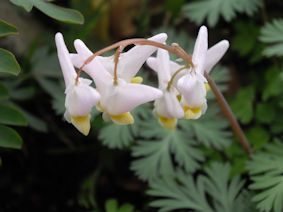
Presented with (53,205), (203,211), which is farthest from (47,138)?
(203,211)

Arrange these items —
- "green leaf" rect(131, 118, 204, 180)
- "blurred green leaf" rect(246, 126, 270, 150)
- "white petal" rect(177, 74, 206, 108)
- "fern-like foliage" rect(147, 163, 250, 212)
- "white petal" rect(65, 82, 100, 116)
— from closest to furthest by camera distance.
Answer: "white petal" rect(65, 82, 100, 116) < "white petal" rect(177, 74, 206, 108) < "fern-like foliage" rect(147, 163, 250, 212) < "green leaf" rect(131, 118, 204, 180) < "blurred green leaf" rect(246, 126, 270, 150)

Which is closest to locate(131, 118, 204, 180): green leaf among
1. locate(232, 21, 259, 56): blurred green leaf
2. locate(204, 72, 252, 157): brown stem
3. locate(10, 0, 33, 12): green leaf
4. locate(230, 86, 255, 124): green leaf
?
locate(204, 72, 252, 157): brown stem

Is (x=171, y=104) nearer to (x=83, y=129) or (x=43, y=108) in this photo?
(x=83, y=129)

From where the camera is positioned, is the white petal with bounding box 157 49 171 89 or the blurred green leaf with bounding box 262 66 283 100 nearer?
the white petal with bounding box 157 49 171 89

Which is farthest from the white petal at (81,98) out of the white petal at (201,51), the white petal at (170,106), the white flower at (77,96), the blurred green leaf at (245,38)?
the blurred green leaf at (245,38)

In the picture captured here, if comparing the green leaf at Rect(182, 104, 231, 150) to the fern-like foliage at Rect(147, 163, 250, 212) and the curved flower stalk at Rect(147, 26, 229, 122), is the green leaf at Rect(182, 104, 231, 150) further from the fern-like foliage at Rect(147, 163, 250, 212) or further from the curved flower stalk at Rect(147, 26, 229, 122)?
the curved flower stalk at Rect(147, 26, 229, 122)

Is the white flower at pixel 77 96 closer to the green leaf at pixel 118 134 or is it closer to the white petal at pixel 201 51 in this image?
the white petal at pixel 201 51

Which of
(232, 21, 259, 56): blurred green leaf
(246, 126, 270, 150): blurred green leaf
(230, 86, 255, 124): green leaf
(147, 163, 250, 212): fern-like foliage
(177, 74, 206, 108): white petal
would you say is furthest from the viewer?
(232, 21, 259, 56): blurred green leaf

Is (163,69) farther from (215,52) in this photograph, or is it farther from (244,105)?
(244,105)

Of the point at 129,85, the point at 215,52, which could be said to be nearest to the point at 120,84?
the point at 129,85
